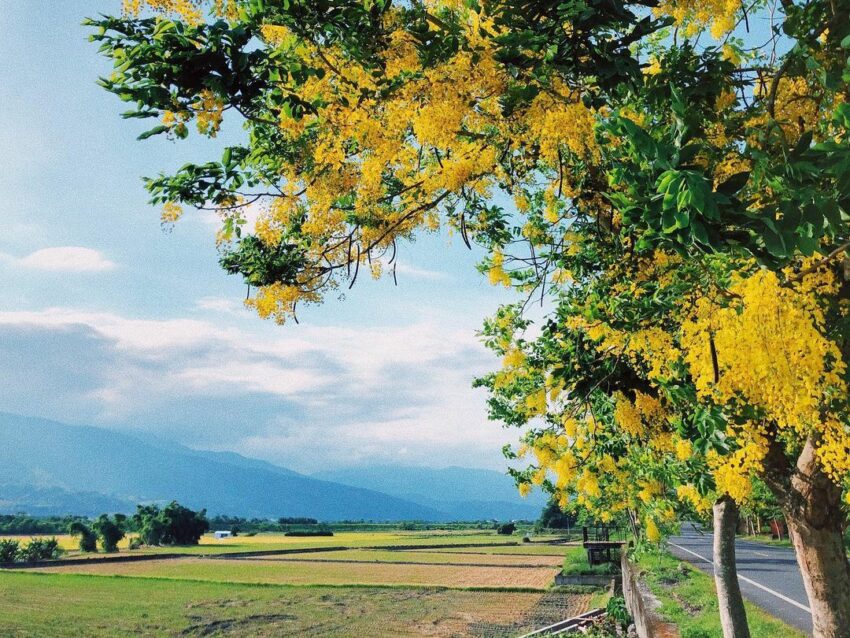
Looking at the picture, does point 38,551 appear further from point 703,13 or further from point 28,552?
point 703,13

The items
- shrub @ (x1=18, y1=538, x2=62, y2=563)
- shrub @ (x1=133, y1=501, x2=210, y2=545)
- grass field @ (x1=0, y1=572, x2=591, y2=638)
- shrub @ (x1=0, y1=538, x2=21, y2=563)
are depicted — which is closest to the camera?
grass field @ (x1=0, y1=572, x2=591, y2=638)

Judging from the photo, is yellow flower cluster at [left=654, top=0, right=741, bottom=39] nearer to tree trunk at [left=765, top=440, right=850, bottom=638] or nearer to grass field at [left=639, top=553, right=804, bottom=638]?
tree trunk at [left=765, top=440, right=850, bottom=638]

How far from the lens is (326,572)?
52.4 metres

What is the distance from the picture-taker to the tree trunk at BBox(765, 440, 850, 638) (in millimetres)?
5664

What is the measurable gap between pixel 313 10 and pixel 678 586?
21479 millimetres

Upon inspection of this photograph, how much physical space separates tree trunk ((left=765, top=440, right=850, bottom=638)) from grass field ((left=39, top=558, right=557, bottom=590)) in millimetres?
36947

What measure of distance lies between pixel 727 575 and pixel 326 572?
4706 cm

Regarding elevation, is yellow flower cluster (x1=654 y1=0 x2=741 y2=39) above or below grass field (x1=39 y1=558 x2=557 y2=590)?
above

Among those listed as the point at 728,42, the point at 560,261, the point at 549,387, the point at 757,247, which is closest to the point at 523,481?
the point at 549,387

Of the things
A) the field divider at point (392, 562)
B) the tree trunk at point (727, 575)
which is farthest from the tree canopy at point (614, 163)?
the field divider at point (392, 562)

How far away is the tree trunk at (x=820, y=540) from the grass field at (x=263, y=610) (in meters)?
22.6

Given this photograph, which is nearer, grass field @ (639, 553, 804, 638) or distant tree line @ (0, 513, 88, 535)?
grass field @ (639, 553, 804, 638)

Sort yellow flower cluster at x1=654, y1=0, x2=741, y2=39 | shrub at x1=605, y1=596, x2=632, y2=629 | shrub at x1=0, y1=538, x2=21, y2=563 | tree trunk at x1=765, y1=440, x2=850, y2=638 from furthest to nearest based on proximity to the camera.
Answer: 1. shrub at x1=0, y1=538, x2=21, y2=563
2. shrub at x1=605, y1=596, x2=632, y2=629
3. tree trunk at x1=765, y1=440, x2=850, y2=638
4. yellow flower cluster at x1=654, y1=0, x2=741, y2=39

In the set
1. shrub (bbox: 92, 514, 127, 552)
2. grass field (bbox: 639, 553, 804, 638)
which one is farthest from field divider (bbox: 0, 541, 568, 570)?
grass field (bbox: 639, 553, 804, 638)
